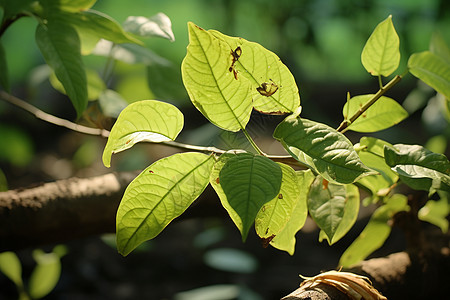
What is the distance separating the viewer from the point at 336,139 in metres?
0.31

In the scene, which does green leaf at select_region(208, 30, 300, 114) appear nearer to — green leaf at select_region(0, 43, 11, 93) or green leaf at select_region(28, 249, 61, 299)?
green leaf at select_region(0, 43, 11, 93)

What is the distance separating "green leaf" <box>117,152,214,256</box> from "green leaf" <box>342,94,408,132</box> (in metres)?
0.20

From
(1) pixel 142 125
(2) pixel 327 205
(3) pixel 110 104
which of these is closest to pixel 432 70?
(2) pixel 327 205

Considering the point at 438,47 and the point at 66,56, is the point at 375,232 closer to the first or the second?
the point at 438,47

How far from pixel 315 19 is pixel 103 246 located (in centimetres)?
166

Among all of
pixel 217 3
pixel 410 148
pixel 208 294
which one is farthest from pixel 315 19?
pixel 410 148

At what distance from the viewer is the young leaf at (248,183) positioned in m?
0.28

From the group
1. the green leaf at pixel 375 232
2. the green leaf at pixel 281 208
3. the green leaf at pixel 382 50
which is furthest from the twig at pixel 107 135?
the green leaf at pixel 375 232

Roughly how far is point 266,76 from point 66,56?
22cm

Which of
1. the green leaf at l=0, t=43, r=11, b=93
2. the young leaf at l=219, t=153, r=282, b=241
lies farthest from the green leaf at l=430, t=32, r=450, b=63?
the green leaf at l=0, t=43, r=11, b=93

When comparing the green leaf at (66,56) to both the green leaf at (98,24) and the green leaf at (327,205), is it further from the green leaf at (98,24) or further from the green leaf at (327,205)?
the green leaf at (327,205)

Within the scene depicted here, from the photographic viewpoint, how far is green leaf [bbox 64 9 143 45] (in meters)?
0.46

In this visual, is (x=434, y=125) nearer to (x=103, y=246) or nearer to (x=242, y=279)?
(x=242, y=279)

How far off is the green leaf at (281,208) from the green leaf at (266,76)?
0.05m
